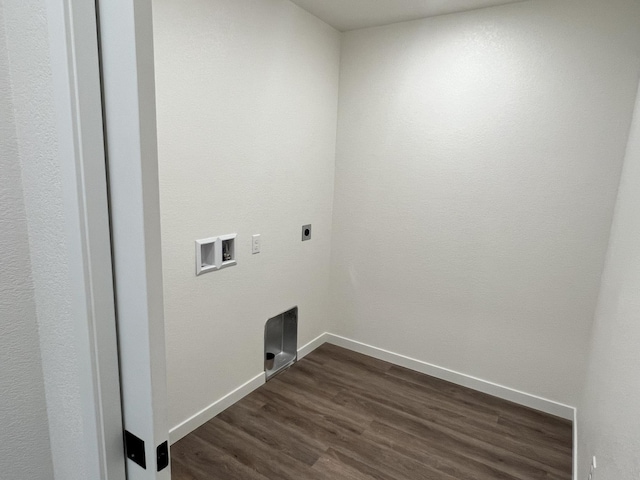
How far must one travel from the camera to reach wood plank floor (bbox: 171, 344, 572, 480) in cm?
196

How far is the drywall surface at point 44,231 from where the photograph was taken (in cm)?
72

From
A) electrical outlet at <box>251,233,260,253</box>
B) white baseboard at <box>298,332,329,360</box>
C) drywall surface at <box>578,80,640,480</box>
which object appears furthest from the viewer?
white baseboard at <box>298,332,329,360</box>

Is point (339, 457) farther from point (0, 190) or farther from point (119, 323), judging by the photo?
point (0, 190)

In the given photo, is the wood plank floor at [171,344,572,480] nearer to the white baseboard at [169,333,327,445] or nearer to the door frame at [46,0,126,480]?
the white baseboard at [169,333,327,445]

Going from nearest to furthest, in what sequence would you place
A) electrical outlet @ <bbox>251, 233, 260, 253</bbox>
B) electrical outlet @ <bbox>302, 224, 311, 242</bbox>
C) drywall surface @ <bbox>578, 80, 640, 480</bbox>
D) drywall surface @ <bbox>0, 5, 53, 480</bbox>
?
drywall surface @ <bbox>0, 5, 53, 480</bbox>, drywall surface @ <bbox>578, 80, 640, 480</bbox>, electrical outlet @ <bbox>251, 233, 260, 253</bbox>, electrical outlet @ <bbox>302, 224, 311, 242</bbox>

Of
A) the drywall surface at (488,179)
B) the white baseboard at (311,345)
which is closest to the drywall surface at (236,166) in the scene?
the white baseboard at (311,345)

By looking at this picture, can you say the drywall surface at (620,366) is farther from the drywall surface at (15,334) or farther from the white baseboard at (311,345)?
the white baseboard at (311,345)

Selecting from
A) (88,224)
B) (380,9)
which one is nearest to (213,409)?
(88,224)

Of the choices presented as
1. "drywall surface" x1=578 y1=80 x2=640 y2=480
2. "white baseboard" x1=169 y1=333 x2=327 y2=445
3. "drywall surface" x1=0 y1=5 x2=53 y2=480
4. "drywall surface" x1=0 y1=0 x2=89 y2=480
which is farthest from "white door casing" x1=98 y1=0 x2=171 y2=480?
"white baseboard" x1=169 y1=333 x2=327 y2=445

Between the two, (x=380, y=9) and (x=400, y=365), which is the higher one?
(x=380, y=9)

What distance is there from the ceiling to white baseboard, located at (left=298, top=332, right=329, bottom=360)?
2.35 meters

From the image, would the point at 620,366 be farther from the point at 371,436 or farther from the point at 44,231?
the point at 44,231

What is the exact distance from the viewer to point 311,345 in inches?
124

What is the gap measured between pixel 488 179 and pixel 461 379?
1.40 m
